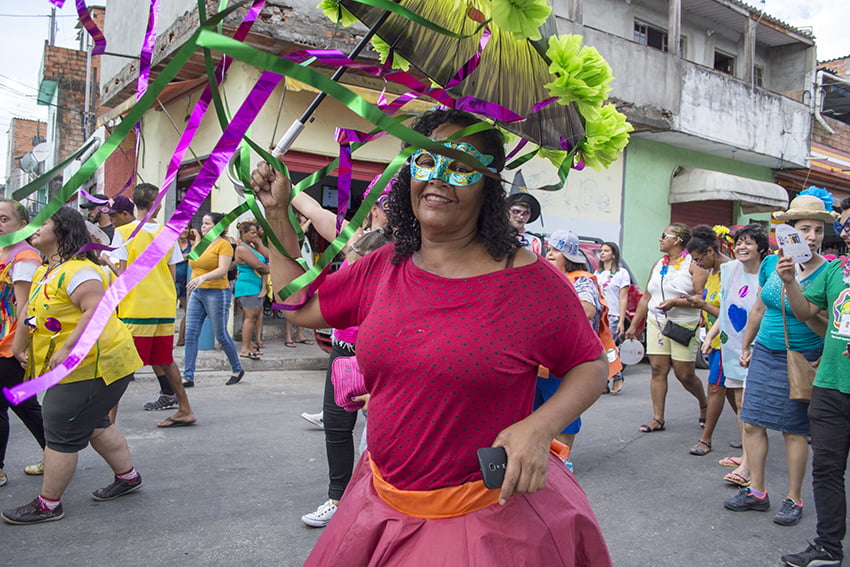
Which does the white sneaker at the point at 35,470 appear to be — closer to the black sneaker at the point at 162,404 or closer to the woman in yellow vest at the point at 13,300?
the woman in yellow vest at the point at 13,300

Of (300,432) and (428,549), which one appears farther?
(300,432)

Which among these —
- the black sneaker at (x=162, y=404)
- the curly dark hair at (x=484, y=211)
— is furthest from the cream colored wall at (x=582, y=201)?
the curly dark hair at (x=484, y=211)

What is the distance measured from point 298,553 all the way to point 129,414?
10.9 feet

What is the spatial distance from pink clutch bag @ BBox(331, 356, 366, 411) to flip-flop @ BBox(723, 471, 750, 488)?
126 inches

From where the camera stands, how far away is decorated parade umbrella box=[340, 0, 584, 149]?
198 cm

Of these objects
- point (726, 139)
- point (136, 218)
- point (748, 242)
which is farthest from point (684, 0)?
point (136, 218)

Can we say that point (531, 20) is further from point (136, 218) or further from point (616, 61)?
point (616, 61)

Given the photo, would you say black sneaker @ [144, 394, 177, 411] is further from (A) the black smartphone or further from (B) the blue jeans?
(A) the black smartphone

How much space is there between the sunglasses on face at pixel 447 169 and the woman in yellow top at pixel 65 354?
2528mm

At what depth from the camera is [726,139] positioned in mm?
15508

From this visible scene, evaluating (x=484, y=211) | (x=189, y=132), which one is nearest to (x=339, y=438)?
(x=484, y=211)

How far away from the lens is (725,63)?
17531mm

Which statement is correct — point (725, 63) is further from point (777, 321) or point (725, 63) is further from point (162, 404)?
point (162, 404)

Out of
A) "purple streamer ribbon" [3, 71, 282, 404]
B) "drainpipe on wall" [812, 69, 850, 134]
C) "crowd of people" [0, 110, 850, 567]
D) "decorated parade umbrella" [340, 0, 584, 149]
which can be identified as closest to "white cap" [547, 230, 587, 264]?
"crowd of people" [0, 110, 850, 567]
